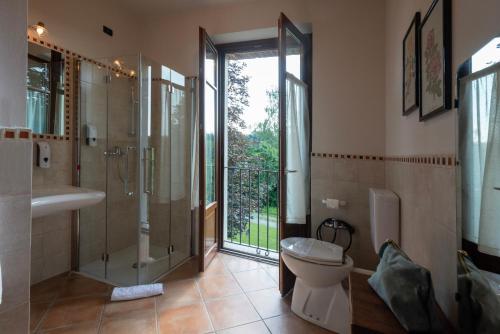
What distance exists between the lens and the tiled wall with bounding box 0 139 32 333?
113 centimetres

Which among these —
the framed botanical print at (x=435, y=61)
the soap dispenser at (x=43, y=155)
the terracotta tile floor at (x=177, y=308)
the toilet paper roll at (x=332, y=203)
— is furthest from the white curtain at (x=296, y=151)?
the soap dispenser at (x=43, y=155)

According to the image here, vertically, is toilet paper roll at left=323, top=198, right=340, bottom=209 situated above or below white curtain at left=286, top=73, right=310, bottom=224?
below

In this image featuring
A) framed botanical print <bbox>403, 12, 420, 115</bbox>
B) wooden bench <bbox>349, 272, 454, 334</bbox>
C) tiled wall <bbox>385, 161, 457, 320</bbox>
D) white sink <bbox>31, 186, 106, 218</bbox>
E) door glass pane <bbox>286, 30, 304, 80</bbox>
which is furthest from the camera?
door glass pane <bbox>286, 30, 304, 80</bbox>

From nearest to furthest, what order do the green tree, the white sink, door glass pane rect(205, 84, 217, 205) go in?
1. the white sink
2. door glass pane rect(205, 84, 217, 205)
3. the green tree

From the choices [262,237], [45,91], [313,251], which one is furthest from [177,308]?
[45,91]

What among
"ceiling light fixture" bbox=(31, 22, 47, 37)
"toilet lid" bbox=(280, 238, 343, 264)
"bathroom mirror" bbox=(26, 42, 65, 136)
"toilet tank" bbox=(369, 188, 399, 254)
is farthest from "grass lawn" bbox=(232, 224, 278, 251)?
"ceiling light fixture" bbox=(31, 22, 47, 37)

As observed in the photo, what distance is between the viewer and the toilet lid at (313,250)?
63.7 inches

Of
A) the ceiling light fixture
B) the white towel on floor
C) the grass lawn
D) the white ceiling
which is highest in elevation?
the white ceiling

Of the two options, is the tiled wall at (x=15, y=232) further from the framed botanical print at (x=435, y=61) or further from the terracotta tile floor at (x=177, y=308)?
the framed botanical print at (x=435, y=61)

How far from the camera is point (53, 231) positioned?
217cm

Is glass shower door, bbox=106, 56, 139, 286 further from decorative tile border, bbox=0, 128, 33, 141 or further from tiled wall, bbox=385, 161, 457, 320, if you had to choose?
tiled wall, bbox=385, 161, 457, 320

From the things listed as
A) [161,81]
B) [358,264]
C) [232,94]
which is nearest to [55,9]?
[161,81]

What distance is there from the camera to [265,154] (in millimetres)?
2777

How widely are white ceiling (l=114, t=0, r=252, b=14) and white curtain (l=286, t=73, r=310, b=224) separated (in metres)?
1.19
